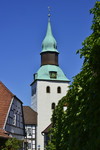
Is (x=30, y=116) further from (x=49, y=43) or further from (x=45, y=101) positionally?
(x=49, y=43)

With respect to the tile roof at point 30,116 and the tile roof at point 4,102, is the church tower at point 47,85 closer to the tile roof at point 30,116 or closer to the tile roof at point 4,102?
the tile roof at point 30,116

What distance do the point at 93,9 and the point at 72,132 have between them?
8.42 feet

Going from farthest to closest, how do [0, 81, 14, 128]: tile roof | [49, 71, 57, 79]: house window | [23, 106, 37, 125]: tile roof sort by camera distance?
[49, 71, 57, 79]: house window, [23, 106, 37, 125]: tile roof, [0, 81, 14, 128]: tile roof

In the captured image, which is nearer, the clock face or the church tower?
the church tower

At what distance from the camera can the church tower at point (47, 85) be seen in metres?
67.5

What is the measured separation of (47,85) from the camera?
70000mm

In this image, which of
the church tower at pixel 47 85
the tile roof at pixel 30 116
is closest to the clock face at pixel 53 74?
the church tower at pixel 47 85

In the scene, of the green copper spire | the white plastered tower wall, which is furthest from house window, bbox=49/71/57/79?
the green copper spire

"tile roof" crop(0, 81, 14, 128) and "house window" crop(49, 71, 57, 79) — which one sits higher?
"house window" crop(49, 71, 57, 79)

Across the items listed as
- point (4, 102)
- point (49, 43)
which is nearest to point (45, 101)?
point (49, 43)

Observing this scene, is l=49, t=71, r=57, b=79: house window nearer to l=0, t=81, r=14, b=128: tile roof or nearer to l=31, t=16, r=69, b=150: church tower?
l=31, t=16, r=69, b=150: church tower

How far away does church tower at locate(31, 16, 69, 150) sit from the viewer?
6750cm

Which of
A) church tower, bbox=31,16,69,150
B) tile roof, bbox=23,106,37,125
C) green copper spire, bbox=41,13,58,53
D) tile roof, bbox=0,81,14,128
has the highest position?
green copper spire, bbox=41,13,58,53

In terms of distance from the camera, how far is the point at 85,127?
17.1ft
